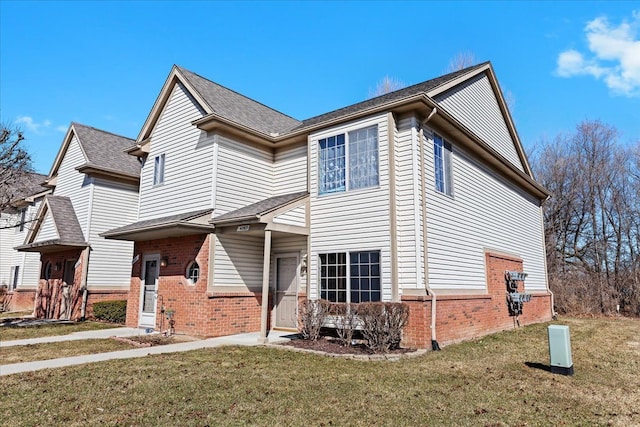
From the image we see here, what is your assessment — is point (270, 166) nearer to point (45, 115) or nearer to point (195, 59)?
point (195, 59)

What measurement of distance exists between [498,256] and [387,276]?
628 centimetres

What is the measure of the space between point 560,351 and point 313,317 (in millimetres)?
5386

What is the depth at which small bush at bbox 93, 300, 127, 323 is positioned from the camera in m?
16.2

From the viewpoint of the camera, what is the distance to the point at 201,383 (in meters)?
6.38

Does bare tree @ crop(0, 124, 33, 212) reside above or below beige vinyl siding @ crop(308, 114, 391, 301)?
above

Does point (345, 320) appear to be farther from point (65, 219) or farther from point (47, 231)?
point (47, 231)

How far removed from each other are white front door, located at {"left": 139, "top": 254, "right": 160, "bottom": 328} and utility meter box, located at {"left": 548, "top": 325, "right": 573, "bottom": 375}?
11289 millimetres

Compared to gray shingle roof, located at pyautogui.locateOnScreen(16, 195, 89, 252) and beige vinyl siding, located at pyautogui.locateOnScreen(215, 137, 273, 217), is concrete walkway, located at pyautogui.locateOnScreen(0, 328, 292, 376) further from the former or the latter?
gray shingle roof, located at pyautogui.locateOnScreen(16, 195, 89, 252)

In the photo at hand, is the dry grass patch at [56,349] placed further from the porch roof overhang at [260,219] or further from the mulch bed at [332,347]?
the mulch bed at [332,347]

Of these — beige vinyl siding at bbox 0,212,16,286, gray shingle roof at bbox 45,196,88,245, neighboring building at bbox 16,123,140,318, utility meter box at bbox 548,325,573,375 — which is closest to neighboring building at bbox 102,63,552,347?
utility meter box at bbox 548,325,573,375

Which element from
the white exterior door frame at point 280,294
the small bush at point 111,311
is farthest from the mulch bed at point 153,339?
the small bush at point 111,311

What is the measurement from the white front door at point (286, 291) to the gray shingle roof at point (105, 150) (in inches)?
394

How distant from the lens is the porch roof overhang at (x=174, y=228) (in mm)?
11391

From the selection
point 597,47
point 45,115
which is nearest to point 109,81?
point 45,115
